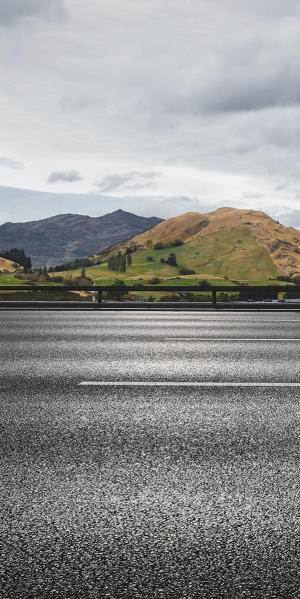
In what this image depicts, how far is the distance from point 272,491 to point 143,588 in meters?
1.36

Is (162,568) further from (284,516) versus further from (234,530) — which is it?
(284,516)

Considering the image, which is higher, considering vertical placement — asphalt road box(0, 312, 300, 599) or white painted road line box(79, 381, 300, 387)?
white painted road line box(79, 381, 300, 387)

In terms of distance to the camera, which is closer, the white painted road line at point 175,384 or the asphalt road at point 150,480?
the asphalt road at point 150,480

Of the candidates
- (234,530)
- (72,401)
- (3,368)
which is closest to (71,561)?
(234,530)

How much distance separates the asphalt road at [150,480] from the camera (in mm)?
2756

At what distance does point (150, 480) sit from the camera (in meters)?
3.89

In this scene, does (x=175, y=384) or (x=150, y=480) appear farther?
(x=175, y=384)

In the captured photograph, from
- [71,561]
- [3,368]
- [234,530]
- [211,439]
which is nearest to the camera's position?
[71,561]

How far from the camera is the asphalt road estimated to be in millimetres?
2756

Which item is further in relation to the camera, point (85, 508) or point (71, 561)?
point (85, 508)

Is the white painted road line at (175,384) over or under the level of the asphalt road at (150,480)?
over

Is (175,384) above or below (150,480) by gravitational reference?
above

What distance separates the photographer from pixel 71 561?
2871 mm

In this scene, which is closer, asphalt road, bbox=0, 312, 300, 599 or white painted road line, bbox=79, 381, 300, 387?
asphalt road, bbox=0, 312, 300, 599
